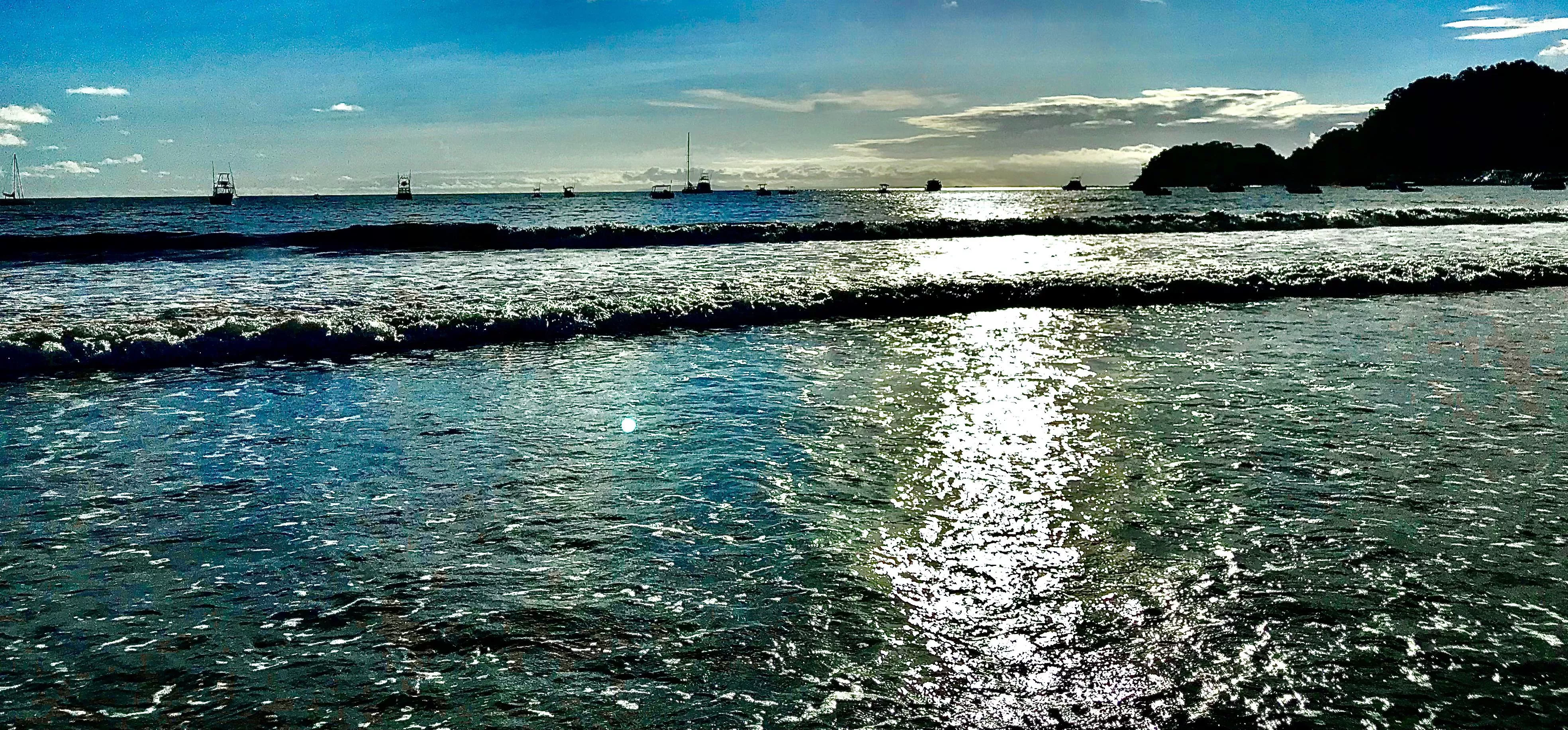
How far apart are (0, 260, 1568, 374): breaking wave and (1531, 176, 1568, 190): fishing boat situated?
148 metres

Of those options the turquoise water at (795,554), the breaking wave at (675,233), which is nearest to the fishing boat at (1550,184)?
the breaking wave at (675,233)

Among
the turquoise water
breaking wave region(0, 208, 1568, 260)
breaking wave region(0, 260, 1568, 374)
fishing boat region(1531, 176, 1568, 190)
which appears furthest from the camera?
fishing boat region(1531, 176, 1568, 190)

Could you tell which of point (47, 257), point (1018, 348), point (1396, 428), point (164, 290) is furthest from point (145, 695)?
point (47, 257)

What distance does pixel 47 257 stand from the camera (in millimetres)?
33344

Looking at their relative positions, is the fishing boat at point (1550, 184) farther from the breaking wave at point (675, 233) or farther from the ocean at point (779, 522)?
the ocean at point (779, 522)

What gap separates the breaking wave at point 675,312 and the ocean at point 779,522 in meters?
0.13

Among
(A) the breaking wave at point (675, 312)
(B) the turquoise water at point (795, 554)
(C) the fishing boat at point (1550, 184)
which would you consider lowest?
(B) the turquoise water at point (795, 554)

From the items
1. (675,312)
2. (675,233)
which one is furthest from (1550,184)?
(675,312)

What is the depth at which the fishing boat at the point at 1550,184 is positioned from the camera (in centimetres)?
14112

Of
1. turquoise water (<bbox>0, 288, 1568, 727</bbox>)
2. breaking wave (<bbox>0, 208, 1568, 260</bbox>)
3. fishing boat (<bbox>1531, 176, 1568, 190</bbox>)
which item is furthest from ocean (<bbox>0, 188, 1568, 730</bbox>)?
fishing boat (<bbox>1531, 176, 1568, 190</bbox>)

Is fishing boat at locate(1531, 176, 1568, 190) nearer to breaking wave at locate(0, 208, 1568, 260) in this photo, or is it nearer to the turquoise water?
breaking wave at locate(0, 208, 1568, 260)

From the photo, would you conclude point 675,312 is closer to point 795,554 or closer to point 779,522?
point 779,522

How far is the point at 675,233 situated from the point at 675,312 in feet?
87.2

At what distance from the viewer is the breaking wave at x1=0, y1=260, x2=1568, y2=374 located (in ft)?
44.6
